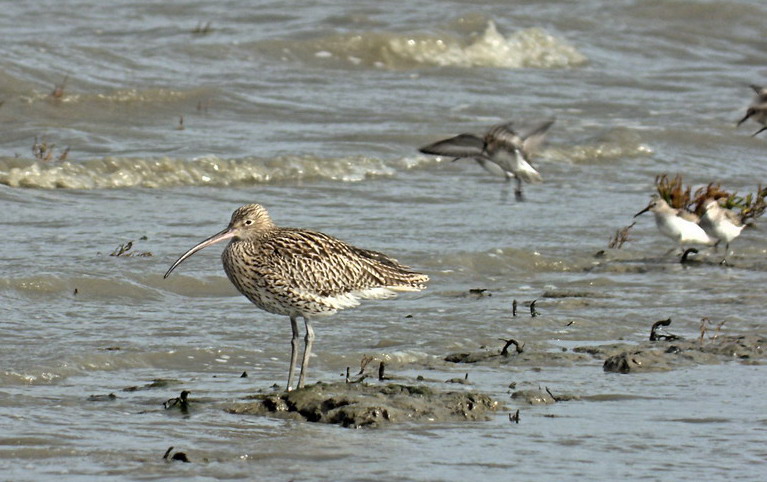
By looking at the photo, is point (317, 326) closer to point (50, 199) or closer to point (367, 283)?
point (367, 283)

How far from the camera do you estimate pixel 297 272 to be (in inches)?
293

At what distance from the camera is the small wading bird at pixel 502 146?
30.6ft

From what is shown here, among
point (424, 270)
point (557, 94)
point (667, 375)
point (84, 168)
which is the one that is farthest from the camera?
point (557, 94)

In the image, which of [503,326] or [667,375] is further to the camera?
[503,326]

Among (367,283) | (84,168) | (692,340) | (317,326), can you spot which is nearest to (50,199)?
(84,168)

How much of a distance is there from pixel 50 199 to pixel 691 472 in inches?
306

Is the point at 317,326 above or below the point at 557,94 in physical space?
below

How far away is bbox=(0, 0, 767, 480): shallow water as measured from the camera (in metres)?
6.43

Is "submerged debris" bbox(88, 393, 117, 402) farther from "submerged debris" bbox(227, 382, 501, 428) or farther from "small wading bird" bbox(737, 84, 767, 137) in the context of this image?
"small wading bird" bbox(737, 84, 767, 137)

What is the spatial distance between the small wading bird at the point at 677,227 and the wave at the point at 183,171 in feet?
12.3

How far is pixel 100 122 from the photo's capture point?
16.2 meters

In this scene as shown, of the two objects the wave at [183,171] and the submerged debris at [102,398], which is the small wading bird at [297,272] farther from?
the wave at [183,171]

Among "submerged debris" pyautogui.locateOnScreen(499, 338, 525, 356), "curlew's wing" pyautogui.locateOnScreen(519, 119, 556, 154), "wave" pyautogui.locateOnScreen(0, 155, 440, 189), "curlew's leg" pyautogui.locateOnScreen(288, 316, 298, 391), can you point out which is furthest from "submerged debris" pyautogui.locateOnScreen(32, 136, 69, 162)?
"submerged debris" pyautogui.locateOnScreen(499, 338, 525, 356)

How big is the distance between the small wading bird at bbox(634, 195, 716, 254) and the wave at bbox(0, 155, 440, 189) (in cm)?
376
